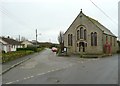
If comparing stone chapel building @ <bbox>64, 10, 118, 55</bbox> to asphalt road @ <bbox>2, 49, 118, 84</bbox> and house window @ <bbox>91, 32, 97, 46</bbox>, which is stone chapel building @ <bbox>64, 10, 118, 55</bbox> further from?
asphalt road @ <bbox>2, 49, 118, 84</bbox>

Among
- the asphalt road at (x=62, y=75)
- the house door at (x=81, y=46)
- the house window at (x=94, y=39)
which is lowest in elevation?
the asphalt road at (x=62, y=75)

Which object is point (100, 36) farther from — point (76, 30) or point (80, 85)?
point (80, 85)

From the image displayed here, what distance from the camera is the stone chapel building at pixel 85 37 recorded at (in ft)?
176

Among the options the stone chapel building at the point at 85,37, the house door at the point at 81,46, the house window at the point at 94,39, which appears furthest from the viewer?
the house door at the point at 81,46

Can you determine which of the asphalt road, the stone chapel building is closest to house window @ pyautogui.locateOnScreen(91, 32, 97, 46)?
the stone chapel building

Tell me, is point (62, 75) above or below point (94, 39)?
below

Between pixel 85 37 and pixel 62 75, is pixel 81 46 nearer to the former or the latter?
pixel 85 37

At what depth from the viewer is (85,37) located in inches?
2195

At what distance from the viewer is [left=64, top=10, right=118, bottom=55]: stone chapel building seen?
176ft

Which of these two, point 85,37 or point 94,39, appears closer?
point 94,39

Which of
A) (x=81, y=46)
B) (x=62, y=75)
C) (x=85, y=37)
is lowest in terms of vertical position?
(x=62, y=75)

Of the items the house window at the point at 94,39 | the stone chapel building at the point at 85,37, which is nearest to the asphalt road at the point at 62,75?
the stone chapel building at the point at 85,37

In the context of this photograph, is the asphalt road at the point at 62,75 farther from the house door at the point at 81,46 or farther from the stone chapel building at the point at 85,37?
the house door at the point at 81,46

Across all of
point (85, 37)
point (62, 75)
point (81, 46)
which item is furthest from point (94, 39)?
point (62, 75)
